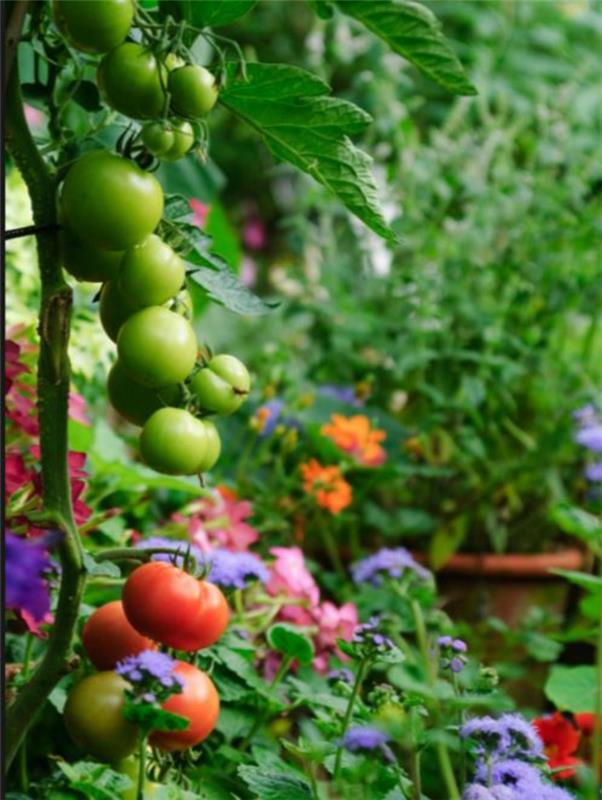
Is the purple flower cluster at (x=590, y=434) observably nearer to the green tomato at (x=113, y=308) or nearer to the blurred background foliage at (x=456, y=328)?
the blurred background foliage at (x=456, y=328)

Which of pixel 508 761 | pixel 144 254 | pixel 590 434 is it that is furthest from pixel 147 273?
pixel 590 434

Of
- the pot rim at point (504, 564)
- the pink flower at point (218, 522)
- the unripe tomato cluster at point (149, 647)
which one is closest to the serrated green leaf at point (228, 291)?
the unripe tomato cluster at point (149, 647)

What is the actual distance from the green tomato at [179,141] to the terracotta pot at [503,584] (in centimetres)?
115

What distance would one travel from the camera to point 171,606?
26.3 inches

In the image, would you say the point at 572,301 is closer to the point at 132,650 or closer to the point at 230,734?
the point at 230,734

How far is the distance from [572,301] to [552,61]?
1.64 m

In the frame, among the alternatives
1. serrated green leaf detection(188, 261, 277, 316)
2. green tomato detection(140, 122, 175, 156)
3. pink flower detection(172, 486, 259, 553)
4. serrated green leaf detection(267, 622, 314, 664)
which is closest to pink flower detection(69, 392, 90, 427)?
pink flower detection(172, 486, 259, 553)

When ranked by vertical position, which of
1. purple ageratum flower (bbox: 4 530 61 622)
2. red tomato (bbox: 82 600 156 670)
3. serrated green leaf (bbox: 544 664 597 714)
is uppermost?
purple ageratum flower (bbox: 4 530 61 622)

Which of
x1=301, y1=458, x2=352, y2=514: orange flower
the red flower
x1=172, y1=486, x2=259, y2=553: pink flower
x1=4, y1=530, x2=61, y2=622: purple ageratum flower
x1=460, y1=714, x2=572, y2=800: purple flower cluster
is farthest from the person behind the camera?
x1=301, y1=458, x2=352, y2=514: orange flower

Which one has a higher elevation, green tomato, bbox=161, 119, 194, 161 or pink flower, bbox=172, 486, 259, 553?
green tomato, bbox=161, 119, 194, 161

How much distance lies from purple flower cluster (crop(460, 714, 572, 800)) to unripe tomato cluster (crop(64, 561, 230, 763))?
0.15 meters

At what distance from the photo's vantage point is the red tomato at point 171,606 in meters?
0.67

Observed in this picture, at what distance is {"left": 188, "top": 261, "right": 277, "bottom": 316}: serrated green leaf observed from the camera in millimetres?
697

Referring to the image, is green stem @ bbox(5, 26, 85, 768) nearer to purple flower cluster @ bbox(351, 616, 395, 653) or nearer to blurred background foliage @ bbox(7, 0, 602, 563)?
purple flower cluster @ bbox(351, 616, 395, 653)
